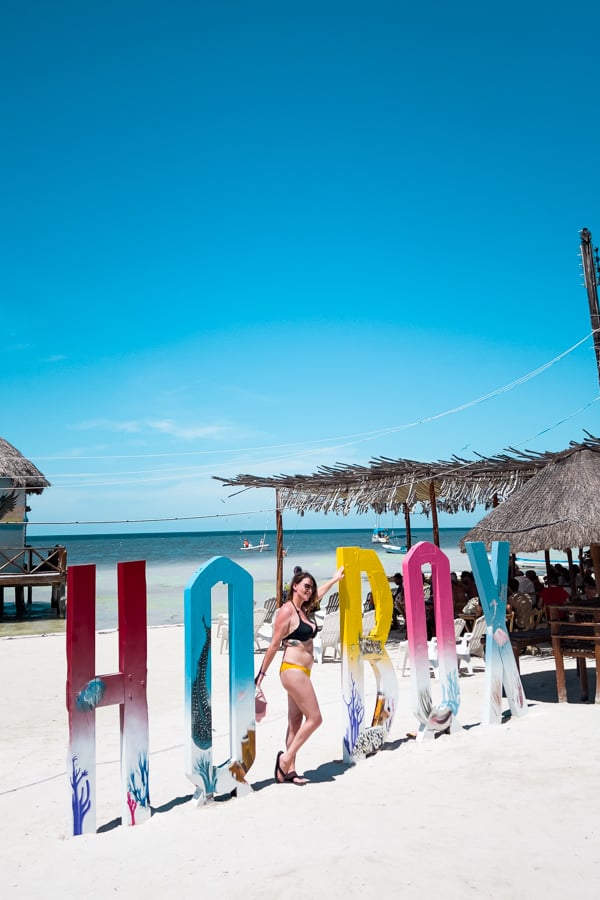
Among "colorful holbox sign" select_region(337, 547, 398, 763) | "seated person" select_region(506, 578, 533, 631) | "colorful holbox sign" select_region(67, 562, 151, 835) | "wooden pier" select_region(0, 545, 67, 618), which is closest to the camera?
"colorful holbox sign" select_region(67, 562, 151, 835)

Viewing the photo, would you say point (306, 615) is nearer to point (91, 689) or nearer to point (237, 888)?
point (91, 689)

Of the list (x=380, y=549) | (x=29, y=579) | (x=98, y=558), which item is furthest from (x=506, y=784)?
(x=380, y=549)

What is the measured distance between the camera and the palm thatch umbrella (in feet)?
22.0

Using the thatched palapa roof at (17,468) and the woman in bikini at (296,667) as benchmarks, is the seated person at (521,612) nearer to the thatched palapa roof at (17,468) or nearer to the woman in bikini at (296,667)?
the woman in bikini at (296,667)

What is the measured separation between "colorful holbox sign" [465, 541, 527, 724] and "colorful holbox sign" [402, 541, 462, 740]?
0.29m

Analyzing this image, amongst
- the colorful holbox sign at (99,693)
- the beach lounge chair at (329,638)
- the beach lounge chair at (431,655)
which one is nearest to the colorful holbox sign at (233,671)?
the colorful holbox sign at (99,693)

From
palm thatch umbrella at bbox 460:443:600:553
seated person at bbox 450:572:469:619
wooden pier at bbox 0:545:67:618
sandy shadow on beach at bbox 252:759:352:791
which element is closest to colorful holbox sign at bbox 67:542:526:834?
sandy shadow on beach at bbox 252:759:352:791

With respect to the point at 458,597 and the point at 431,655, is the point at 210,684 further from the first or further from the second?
the point at 458,597

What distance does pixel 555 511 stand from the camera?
6.97 m

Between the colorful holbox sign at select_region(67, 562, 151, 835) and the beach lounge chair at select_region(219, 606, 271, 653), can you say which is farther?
the beach lounge chair at select_region(219, 606, 271, 653)

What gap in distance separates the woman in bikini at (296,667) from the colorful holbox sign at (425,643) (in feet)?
3.37

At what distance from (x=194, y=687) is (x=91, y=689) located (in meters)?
0.61

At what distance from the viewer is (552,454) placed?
10.2 m

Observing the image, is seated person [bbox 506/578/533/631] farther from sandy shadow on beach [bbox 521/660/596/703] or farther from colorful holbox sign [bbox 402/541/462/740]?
colorful holbox sign [bbox 402/541/462/740]
